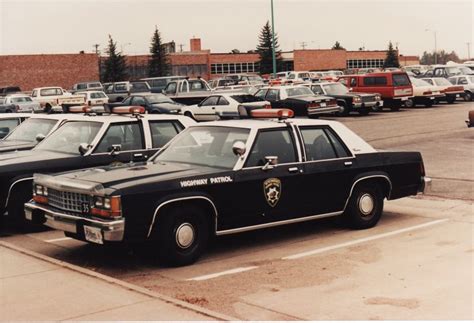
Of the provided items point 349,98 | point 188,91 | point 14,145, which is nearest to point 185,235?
point 14,145

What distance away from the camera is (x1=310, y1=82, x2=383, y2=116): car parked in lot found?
32375 millimetres

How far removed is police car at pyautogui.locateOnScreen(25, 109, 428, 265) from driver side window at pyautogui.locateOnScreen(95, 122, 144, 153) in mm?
1726

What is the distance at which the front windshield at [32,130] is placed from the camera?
40.7 feet

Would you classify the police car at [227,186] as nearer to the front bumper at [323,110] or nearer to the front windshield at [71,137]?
the front windshield at [71,137]

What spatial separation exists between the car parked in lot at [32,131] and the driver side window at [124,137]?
1075mm

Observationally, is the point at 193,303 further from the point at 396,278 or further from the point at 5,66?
the point at 5,66

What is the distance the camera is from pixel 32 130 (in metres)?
12.6

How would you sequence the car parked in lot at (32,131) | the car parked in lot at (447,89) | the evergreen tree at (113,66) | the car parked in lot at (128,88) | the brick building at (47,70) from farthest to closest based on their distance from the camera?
the evergreen tree at (113,66), the brick building at (47,70), the car parked in lot at (128,88), the car parked in lot at (447,89), the car parked in lot at (32,131)

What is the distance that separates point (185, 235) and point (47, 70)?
6874 cm

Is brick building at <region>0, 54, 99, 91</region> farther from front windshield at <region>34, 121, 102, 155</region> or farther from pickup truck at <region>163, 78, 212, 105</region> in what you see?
front windshield at <region>34, 121, 102, 155</region>

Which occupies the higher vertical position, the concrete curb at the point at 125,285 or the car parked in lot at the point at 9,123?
the car parked in lot at the point at 9,123

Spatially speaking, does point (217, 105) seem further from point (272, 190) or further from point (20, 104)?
point (272, 190)

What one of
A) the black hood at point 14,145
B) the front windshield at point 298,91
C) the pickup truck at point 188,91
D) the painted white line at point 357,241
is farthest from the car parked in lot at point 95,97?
the painted white line at point 357,241

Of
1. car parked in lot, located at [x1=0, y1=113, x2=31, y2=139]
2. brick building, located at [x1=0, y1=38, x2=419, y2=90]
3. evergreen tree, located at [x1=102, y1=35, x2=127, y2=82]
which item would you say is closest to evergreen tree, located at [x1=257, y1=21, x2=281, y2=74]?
brick building, located at [x1=0, y1=38, x2=419, y2=90]
